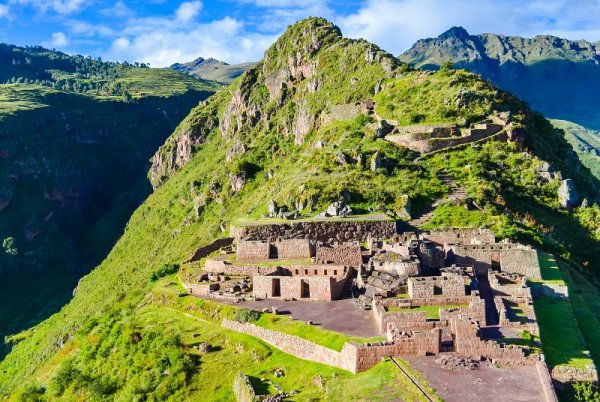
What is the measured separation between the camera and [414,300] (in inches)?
1232

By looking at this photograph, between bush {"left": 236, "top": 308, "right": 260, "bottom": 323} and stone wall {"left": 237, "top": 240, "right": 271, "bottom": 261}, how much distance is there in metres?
10.8

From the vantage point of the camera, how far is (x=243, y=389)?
27797mm

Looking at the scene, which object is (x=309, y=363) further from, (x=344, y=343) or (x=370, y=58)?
(x=370, y=58)

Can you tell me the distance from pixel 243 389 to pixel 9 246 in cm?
14572

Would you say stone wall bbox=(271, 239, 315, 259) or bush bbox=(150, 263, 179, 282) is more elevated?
stone wall bbox=(271, 239, 315, 259)

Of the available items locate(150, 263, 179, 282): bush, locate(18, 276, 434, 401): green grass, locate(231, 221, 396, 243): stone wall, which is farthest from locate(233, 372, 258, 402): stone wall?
locate(150, 263, 179, 282): bush

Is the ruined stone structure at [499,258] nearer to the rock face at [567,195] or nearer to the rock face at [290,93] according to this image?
the rock face at [567,195]

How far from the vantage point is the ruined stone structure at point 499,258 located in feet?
120

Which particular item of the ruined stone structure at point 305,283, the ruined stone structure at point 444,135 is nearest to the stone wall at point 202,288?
the ruined stone structure at point 305,283

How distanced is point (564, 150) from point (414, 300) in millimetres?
57352

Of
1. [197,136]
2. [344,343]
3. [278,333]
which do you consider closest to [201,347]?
[278,333]

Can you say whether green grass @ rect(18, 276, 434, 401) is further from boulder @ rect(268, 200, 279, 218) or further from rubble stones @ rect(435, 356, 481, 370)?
boulder @ rect(268, 200, 279, 218)

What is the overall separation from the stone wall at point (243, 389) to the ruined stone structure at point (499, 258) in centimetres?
1556

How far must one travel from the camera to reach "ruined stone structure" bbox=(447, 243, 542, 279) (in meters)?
36.4
